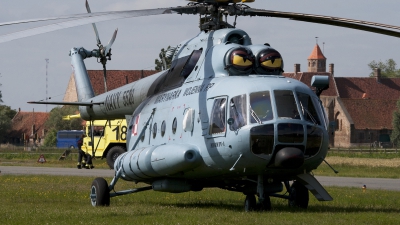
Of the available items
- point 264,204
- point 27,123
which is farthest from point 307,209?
point 27,123

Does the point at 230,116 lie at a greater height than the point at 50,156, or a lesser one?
greater

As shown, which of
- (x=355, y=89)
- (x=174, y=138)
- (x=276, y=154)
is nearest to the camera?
(x=276, y=154)

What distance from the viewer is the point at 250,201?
53.7 ft

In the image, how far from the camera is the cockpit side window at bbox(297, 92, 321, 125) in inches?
607

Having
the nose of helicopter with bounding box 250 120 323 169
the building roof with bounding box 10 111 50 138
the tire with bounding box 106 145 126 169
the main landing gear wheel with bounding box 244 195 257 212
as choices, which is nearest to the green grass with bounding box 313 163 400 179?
the tire with bounding box 106 145 126 169

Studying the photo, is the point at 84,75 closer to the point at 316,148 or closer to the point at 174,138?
the point at 174,138

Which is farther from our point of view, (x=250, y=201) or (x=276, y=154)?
(x=250, y=201)

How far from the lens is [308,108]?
15547 mm

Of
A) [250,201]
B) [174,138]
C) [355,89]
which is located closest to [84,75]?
[174,138]

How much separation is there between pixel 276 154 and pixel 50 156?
45.1 m

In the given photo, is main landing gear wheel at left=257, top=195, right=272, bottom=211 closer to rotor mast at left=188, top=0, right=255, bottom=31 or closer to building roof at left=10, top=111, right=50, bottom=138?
rotor mast at left=188, top=0, right=255, bottom=31

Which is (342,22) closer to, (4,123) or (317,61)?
(4,123)

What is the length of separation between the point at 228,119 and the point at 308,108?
1535 mm

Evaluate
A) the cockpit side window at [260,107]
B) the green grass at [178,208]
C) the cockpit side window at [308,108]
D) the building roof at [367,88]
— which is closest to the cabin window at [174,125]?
the green grass at [178,208]
